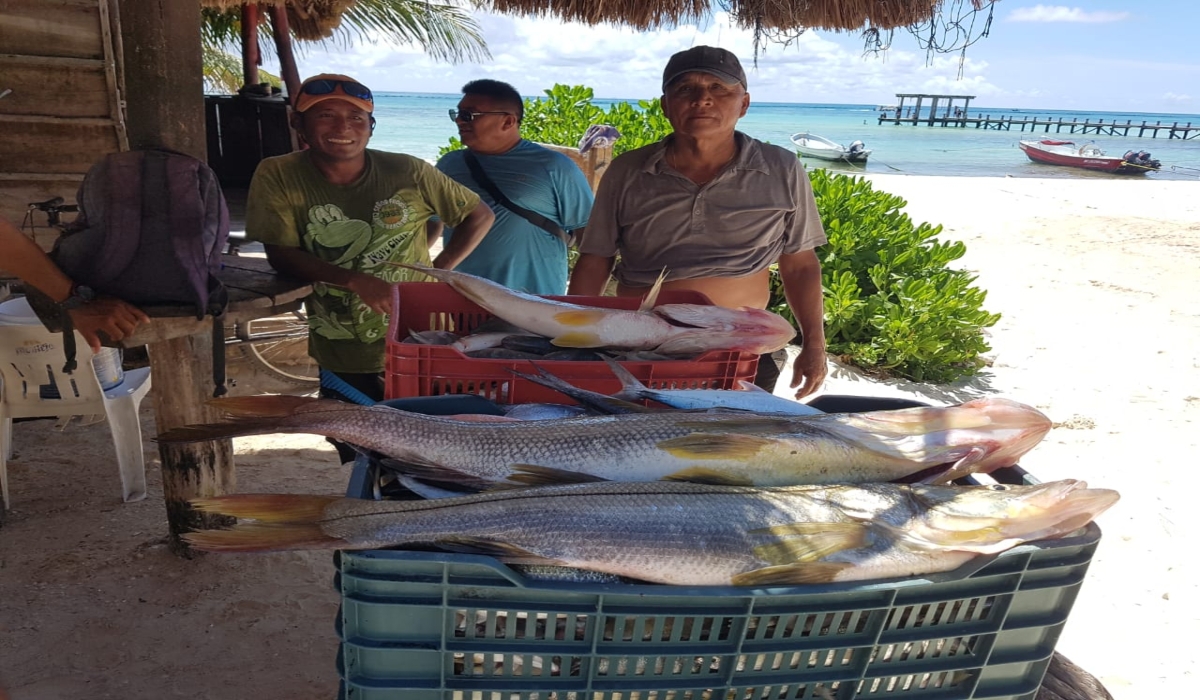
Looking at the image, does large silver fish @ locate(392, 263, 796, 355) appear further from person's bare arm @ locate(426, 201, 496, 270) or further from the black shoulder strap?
the black shoulder strap

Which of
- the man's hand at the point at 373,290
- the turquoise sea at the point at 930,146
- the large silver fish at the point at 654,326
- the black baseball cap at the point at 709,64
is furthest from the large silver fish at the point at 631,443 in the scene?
the turquoise sea at the point at 930,146

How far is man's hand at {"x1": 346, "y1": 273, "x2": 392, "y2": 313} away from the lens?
9.45 ft

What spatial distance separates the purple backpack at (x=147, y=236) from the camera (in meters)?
2.72

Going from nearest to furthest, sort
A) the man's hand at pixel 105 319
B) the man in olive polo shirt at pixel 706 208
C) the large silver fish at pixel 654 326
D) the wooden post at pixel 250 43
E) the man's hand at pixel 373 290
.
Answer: the large silver fish at pixel 654 326
the man's hand at pixel 105 319
the man's hand at pixel 373 290
the man in olive polo shirt at pixel 706 208
the wooden post at pixel 250 43

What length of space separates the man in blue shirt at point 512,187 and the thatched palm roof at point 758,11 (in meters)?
0.85

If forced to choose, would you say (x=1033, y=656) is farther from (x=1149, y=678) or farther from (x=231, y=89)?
(x=231, y=89)

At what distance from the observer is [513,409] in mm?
1836

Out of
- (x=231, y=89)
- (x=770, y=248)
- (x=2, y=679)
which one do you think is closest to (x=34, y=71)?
(x=2, y=679)

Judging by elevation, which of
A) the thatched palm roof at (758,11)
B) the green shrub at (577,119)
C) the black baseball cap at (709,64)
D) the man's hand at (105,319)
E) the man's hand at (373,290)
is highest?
the thatched palm roof at (758,11)

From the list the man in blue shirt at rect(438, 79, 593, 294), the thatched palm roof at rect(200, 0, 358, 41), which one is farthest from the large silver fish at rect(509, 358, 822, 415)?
the thatched palm roof at rect(200, 0, 358, 41)

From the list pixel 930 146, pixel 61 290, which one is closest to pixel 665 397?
pixel 61 290

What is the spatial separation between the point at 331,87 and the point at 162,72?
0.68m

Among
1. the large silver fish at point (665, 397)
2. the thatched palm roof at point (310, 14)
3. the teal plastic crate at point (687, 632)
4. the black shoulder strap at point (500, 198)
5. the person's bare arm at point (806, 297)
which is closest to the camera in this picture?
the teal plastic crate at point (687, 632)

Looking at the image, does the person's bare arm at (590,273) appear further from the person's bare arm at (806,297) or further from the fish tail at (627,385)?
the fish tail at (627,385)
